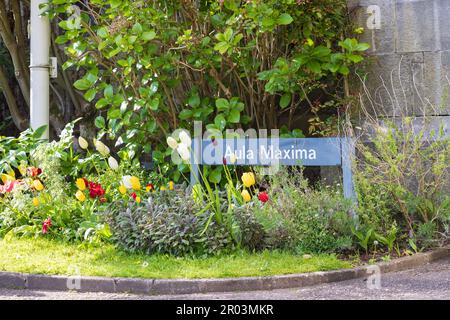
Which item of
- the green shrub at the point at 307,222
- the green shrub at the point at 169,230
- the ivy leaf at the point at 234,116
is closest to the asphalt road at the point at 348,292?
the green shrub at the point at 307,222

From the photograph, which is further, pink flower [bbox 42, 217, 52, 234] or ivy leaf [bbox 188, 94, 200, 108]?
ivy leaf [bbox 188, 94, 200, 108]

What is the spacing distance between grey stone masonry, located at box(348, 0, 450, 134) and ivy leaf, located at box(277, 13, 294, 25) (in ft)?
4.24

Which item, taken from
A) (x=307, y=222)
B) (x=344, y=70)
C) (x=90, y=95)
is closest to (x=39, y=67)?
(x=90, y=95)

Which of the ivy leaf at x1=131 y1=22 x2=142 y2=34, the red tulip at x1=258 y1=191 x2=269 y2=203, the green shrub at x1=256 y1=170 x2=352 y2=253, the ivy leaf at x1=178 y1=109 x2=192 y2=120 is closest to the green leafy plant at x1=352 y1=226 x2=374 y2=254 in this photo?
the green shrub at x1=256 y1=170 x2=352 y2=253

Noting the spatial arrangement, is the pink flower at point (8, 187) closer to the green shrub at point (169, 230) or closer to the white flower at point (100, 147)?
the white flower at point (100, 147)

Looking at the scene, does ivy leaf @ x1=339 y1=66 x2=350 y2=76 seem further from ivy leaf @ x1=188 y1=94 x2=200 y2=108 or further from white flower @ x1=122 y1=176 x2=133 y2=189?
white flower @ x1=122 y1=176 x2=133 y2=189

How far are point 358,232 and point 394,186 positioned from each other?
2.12 ft

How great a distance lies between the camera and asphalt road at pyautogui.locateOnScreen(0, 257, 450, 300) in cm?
600

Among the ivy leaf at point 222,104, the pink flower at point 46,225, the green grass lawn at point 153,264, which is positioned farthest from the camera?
the ivy leaf at point 222,104

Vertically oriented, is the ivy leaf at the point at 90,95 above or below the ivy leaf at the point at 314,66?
below

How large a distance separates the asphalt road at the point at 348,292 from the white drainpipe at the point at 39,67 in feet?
13.0

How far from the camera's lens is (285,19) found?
8.06 metres

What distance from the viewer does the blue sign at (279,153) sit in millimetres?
7602

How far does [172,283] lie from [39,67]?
4965 millimetres
